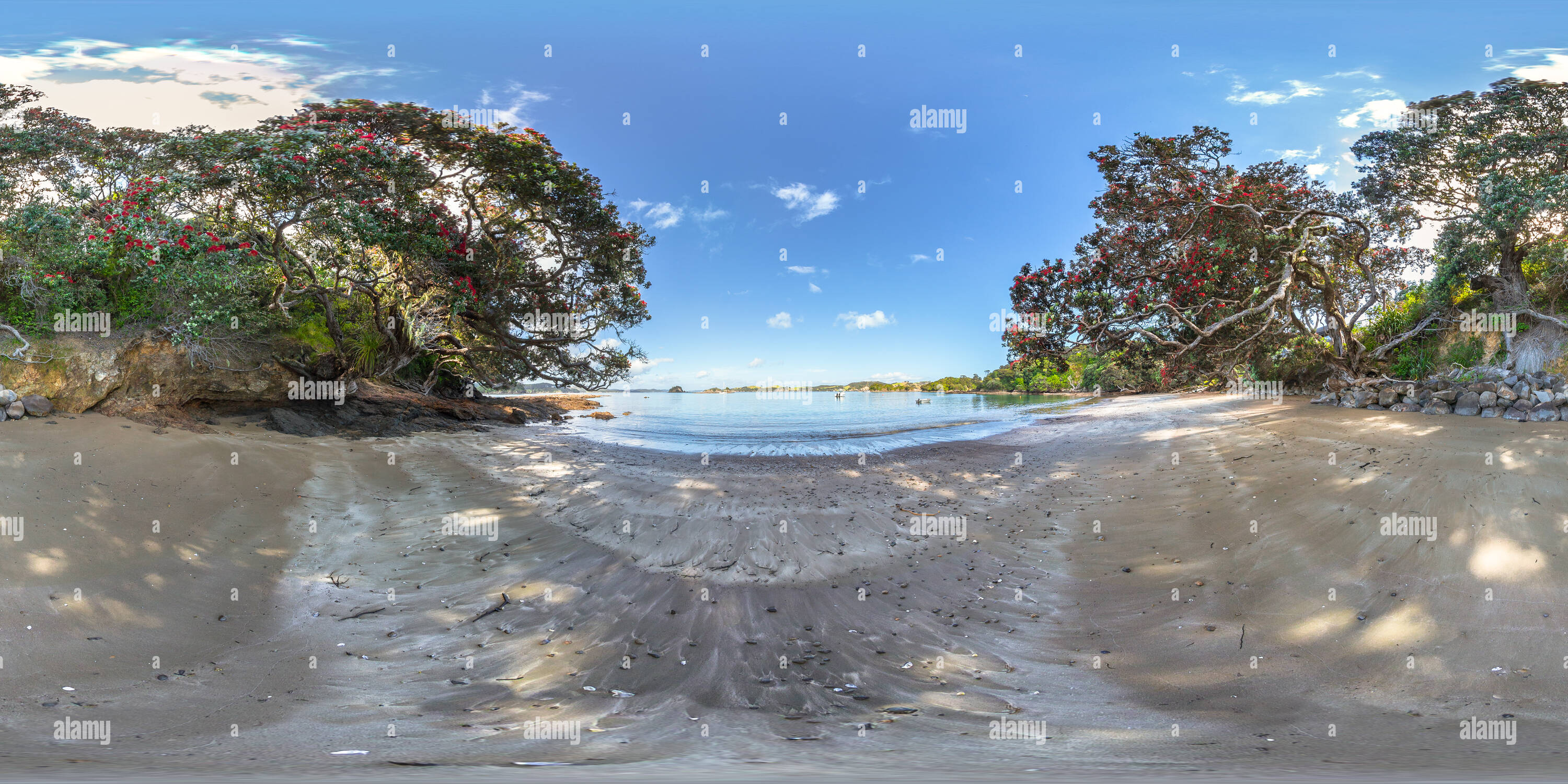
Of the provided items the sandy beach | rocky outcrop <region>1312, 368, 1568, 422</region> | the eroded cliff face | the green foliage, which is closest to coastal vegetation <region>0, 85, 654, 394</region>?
the eroded cliff face

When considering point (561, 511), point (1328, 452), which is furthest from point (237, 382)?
point (1328, 452)

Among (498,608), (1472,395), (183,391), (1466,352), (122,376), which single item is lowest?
(498,608)

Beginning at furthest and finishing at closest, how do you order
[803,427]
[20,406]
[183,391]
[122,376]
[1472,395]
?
[803,427] < [183,391] < [1472,395] < [122,376] < [20,406]

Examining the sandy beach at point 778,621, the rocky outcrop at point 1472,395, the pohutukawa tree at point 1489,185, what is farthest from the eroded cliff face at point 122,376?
the pohutukawa tree at point 1489,185

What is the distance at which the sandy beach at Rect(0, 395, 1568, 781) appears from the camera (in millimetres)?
3236

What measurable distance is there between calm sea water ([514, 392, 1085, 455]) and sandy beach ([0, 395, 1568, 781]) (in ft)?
27.9

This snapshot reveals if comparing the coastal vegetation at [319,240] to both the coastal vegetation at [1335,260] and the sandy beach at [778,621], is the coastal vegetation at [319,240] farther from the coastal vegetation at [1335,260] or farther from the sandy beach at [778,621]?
the coastal vegetation at [1335,260]

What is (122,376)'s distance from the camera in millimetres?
9602

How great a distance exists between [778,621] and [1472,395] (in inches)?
557

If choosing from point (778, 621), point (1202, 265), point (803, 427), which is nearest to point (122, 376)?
point (778, 621)

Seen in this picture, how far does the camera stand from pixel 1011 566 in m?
6.61

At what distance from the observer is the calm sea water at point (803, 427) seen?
17.5 m

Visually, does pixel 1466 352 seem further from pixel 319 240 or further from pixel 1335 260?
pixel 319 240

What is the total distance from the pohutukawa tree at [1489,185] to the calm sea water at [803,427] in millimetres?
11543
